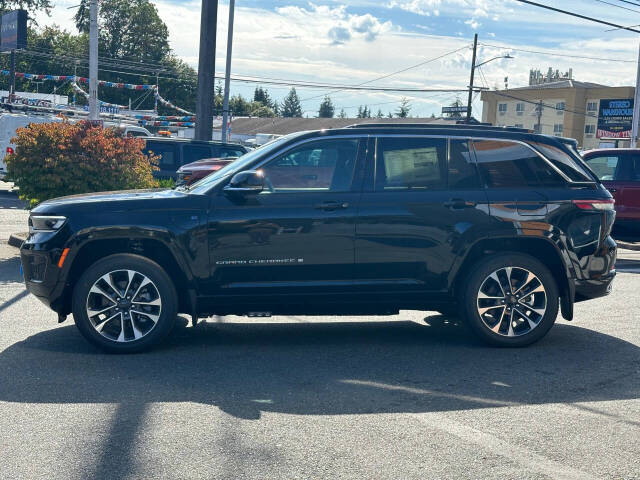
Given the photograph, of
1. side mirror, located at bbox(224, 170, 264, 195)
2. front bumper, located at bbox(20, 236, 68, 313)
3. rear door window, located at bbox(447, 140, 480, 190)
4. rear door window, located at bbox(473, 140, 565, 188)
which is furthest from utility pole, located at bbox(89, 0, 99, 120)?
rear door window, located at bbox(473, 140, 565, 188)

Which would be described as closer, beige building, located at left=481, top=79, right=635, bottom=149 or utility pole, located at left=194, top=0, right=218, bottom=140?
utility pole, located at left=194, top=0, right=218, bottom=140

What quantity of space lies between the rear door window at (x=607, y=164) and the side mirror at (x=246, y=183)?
391 inches

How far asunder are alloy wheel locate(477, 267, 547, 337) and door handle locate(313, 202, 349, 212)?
4.70 feet

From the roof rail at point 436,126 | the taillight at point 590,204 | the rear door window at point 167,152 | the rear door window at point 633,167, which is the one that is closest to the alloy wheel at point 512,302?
the taillight at point 590,204

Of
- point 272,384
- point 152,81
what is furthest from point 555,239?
point 152,81

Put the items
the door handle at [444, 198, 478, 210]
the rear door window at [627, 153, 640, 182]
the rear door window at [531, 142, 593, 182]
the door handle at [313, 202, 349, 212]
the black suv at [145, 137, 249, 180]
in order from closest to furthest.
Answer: the door handle at [313, 202, 349, 212] < the door handle at [444, 198, 478, 210] < the rear door window at [531, 142, 593, 182] < the rear door window at [627, 153, 640, 182] < the black suv at [145, 137, 249, 180]

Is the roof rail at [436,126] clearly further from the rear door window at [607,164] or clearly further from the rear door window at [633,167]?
the rear door window at [633,167]

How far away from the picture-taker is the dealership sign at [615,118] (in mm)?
76500

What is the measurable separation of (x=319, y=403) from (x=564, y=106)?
86.6 meters

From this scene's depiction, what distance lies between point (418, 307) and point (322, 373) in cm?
129

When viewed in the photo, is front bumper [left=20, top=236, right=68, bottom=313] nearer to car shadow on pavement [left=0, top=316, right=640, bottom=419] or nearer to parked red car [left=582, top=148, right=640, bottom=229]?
car shadow on pavement [left=0, top=316, right=640, bottom=419]

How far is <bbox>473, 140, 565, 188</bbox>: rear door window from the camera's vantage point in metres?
7.19

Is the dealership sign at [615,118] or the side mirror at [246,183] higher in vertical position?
the dealership sign at [615,118]

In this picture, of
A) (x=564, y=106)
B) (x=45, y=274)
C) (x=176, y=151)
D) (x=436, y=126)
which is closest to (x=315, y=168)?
(x=436, y=126)
